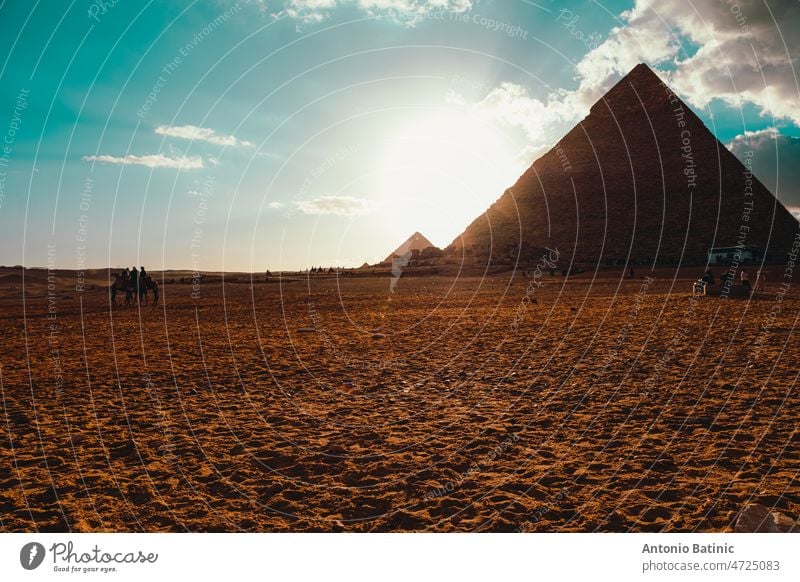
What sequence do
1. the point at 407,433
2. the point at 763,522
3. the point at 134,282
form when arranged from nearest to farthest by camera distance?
1. the point at 763,522
2. the point at 407,433
3. the point at 134,282

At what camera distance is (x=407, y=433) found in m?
5.93

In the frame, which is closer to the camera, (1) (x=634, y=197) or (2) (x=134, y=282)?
(2) (x=134, y=282)

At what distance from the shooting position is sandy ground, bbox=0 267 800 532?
4062 millimetres

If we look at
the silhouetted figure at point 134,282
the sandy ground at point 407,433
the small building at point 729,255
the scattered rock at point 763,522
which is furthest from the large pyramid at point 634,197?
the scattered rock at point 763,522

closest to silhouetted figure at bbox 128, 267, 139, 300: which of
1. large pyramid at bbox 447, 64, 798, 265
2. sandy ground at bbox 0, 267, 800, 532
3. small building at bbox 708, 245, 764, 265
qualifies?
sandy ground at bbox 0, 267, 800, 532

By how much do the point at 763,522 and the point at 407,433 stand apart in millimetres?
3730

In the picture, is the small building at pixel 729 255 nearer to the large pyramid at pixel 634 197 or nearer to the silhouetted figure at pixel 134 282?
the large pyramid at pixel 634 197

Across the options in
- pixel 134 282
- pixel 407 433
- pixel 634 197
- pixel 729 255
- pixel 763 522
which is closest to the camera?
pixel 763 522

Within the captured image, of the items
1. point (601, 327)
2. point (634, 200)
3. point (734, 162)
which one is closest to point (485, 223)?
point (634, 200)

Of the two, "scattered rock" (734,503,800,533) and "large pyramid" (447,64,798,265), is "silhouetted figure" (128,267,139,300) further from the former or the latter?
"large pyramid" (447,64,798,265)

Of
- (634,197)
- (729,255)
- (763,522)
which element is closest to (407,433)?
(763,522)

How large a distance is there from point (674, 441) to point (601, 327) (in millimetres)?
8982

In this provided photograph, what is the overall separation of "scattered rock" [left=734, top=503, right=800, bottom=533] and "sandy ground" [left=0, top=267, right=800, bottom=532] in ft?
0.47

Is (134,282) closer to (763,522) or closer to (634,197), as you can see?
(763,522)
